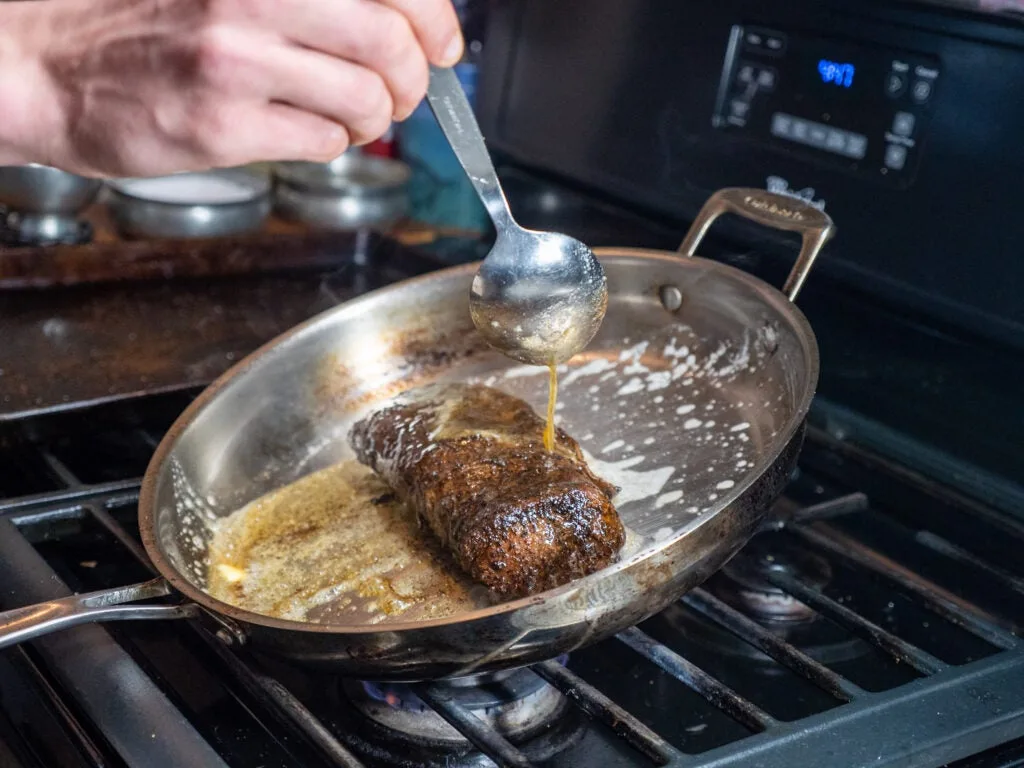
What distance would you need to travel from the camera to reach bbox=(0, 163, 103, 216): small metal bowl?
5.40 feet

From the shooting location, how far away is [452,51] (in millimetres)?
854

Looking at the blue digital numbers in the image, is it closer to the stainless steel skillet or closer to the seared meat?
the stainless steel skillet

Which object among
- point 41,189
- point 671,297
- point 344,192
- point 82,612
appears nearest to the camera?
point 82,612

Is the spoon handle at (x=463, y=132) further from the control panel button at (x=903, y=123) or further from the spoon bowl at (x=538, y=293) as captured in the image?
the control panel button at (x=903, y=123)

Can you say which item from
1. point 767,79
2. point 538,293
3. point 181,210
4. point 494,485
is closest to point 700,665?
point 494,485

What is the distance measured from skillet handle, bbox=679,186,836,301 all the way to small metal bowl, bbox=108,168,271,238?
91cm

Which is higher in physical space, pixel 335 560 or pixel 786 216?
pixel 786 216

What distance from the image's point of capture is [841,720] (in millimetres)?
737

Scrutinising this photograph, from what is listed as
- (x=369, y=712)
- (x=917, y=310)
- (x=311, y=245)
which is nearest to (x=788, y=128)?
(x=917, y=310)

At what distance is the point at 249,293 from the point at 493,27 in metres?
0.51

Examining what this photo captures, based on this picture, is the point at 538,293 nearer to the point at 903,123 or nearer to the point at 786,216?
the point at 786,216

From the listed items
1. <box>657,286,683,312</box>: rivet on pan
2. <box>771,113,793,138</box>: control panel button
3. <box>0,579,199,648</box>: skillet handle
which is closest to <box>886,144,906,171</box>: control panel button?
<box>771,113,793,138</box>: control panel button

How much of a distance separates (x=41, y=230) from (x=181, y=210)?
0.21m

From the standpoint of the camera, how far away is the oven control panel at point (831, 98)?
999mm
